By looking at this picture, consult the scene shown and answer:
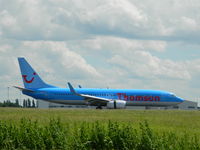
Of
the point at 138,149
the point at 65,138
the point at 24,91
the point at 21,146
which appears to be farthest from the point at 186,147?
the point at 24,91

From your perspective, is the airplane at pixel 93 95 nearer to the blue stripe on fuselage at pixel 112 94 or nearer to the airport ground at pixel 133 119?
the blue stripe on fuselage at pixel 112 94

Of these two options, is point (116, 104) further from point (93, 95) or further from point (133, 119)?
point (133, 119)

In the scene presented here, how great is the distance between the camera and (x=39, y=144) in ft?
66.4

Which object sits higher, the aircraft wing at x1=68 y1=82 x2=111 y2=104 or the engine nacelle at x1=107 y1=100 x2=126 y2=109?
the aircraft wing at x1=68 y1=82 x2=111 y2=104

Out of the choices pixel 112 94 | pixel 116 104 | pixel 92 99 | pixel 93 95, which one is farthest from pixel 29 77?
pixel 116 104

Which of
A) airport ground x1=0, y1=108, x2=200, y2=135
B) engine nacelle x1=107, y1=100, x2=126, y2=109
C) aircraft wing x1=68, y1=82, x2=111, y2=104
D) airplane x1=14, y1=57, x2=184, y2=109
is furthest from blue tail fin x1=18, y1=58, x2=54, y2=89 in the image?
airport ground x1=0, y1=108, x2=200, y2=135

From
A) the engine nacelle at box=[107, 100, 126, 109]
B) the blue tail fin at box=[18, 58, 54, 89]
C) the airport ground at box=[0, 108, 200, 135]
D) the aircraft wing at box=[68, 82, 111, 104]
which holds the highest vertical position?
the blue tail fin at box=[18, 58, 54, 89]

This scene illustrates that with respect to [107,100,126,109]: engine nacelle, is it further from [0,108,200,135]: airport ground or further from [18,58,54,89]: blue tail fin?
[0,108,200,135]: airport ground

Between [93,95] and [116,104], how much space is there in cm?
490

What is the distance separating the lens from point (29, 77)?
74750 millimetres

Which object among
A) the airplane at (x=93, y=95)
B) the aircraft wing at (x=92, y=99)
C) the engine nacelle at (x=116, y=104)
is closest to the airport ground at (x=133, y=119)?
the aircraft wing at (x=92, y=99)

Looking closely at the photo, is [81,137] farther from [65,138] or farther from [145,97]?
[145,97]

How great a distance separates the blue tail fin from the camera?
74750 millimetres

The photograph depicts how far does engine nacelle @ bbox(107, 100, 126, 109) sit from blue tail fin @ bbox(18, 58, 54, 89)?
11.2m
